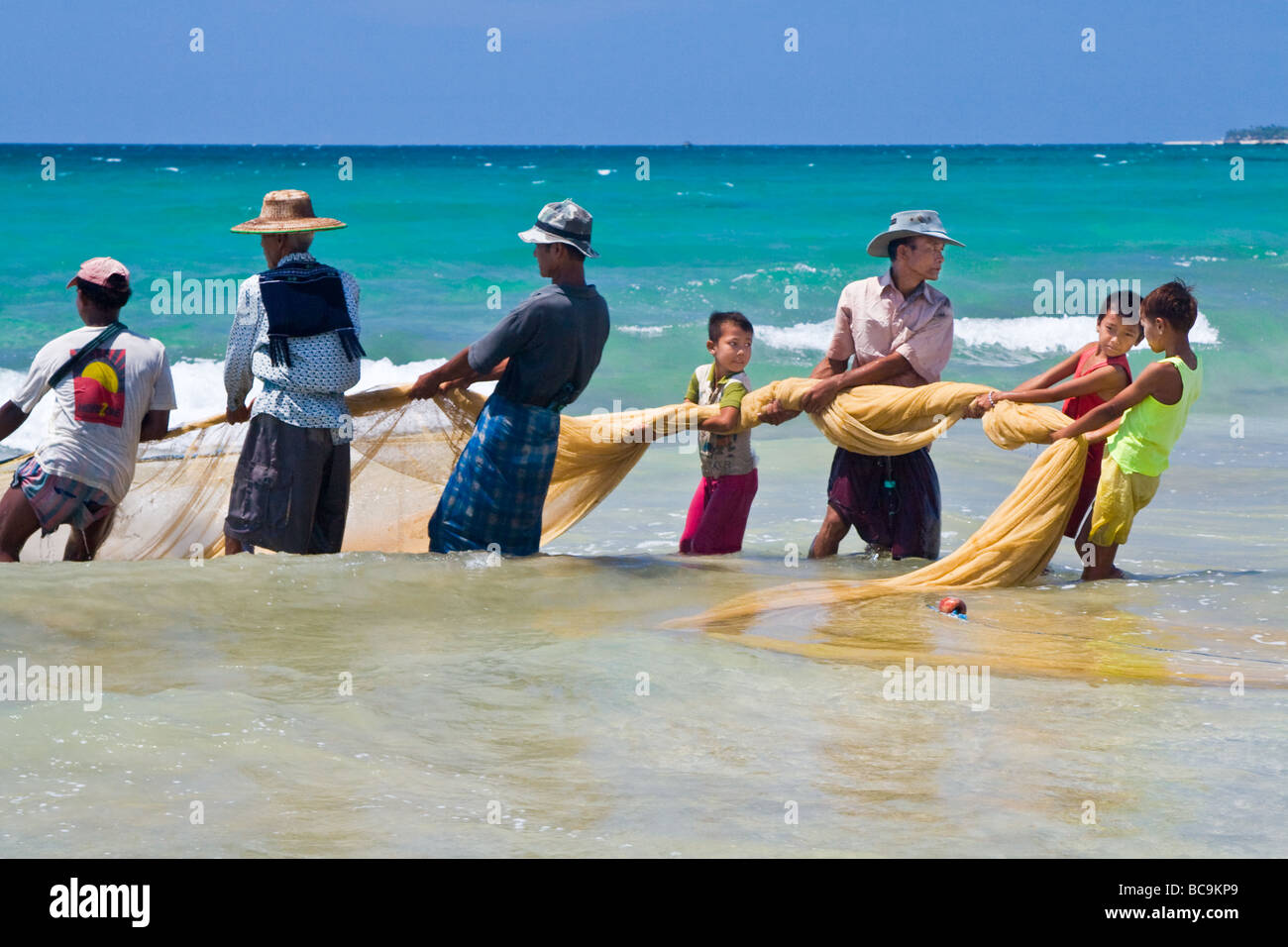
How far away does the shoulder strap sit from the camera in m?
5.00

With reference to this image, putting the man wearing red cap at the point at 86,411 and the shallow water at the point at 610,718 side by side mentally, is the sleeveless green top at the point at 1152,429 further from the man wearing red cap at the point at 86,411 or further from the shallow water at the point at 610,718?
the man wearing red cap at the point at 86,411

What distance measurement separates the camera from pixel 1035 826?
10.2ft

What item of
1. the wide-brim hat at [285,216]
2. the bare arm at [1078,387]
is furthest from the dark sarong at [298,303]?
the bare arm at [1078,387]

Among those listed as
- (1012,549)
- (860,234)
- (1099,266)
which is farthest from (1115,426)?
(860,234)

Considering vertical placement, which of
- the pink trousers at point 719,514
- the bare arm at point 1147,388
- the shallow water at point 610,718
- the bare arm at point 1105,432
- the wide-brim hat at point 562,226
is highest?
the wide-brim hat at point 562,226

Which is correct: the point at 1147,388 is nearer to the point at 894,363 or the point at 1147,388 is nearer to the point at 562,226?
the point at 894,363

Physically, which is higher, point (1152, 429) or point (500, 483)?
point (1152, 429)

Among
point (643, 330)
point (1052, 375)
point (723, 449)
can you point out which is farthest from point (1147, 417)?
point (643, 330)

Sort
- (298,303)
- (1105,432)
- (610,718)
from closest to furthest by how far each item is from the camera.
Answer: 1. (610,718)
2. (298,303)
3. (1105,432)

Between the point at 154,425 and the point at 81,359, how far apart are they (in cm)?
39

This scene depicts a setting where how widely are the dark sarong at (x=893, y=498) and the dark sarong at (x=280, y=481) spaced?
215 cm

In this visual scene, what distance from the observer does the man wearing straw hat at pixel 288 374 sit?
4.92 m

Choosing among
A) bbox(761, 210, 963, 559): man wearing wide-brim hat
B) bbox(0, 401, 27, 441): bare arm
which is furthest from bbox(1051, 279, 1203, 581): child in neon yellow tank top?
bbox(0, 401, 27, 441): bare arm

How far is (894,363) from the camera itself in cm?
549
